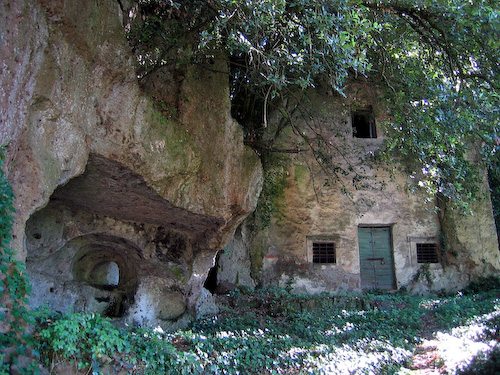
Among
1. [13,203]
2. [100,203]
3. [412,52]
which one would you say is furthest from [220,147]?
→ [412,52]

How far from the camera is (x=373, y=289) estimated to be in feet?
35.1

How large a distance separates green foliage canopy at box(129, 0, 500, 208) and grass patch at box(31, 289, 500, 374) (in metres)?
2.36

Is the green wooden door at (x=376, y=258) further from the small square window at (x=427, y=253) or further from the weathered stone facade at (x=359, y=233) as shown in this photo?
the small square window at (x=427, y=253)

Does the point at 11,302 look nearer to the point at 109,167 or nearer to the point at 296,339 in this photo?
the point at 109,167

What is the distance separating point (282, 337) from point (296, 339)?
0.21 meters

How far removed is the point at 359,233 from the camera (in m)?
11.1

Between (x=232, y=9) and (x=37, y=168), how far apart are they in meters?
3.13

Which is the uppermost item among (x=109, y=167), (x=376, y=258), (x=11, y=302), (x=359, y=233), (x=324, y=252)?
(x=109, y=167)

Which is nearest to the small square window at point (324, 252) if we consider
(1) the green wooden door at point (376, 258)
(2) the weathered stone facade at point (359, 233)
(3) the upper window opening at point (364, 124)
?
(2) the weathered stone facade at point (359, 233)

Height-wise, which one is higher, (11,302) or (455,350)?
(11,302)

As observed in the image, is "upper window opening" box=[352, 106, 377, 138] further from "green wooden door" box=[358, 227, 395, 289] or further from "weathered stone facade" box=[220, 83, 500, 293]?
"green wooden door" box=[358, 227, 395, 289]

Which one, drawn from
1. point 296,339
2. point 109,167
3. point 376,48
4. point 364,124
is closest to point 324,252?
point 364,124

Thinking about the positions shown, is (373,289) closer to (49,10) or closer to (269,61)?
(269,61)

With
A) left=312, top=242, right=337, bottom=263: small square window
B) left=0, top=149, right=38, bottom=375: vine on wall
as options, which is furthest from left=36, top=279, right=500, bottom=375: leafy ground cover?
left=312, top=242, right=337, bottom=263: small square window
